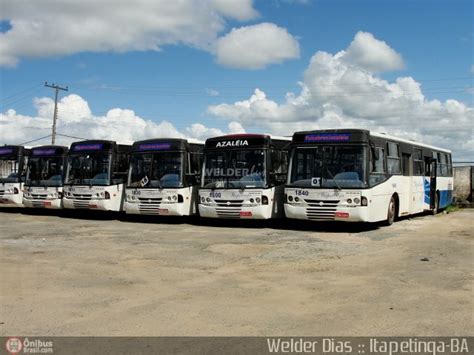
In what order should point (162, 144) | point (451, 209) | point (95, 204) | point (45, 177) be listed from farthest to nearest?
point (451, 209)
point (45, 177)
point (95, 204)
point (162, 144)

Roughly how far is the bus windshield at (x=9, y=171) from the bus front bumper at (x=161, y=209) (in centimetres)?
684

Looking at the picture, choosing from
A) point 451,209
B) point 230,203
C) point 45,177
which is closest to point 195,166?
point 230,203

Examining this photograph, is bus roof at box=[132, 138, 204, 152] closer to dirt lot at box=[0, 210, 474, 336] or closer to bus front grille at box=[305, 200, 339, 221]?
dirt lot at box=[0, 210, 474, 336]

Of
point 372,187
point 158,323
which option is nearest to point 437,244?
point 372,187

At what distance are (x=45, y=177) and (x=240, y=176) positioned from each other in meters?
8.84

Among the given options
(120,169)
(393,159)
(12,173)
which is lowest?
(12,173)

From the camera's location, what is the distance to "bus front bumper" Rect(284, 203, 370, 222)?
14.5 meters

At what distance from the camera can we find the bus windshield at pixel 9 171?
2212 cm

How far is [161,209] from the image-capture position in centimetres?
1747

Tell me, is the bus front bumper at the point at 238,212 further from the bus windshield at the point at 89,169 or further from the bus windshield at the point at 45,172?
the bus windshield at the point at 45,172

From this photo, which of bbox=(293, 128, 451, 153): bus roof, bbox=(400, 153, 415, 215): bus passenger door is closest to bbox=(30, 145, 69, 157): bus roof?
bbox=(293, 128, 451, 153): bus roof

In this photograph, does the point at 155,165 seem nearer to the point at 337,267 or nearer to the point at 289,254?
the point at 289,254

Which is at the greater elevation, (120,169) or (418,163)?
(418,163)

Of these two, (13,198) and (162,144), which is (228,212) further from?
(13,198)
